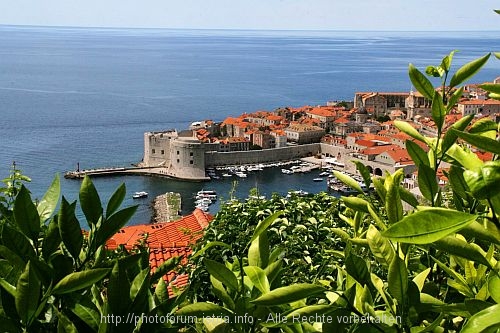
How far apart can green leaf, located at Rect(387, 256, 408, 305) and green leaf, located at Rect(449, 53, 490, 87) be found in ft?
1.01

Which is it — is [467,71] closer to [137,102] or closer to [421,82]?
[421,82]

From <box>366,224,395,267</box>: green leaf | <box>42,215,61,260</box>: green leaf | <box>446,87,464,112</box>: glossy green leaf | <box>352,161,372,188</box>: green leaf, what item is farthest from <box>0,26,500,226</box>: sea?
<box>42,215,61,260</box>: green leaf

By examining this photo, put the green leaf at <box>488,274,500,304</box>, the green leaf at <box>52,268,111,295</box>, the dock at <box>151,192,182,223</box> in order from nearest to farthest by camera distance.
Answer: the green leaf at <box>488,274,500,304</box> < the green leaf at <box>52,268,111,295</box> < the dock at <box>151,192,182,223</box>

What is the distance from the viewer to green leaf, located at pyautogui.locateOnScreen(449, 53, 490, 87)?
71 centimetres

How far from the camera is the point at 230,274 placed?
1.98ft

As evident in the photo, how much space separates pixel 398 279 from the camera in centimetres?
50

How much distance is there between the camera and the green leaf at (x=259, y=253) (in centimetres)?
70

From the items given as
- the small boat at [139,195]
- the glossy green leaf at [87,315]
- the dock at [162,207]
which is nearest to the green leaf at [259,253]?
the glossy green leaf at [87,315]

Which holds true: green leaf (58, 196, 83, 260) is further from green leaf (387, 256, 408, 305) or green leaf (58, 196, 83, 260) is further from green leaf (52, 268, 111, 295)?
green leaf (387, 256, 408, 305)

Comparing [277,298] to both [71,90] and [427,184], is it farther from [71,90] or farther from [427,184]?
[71,90]

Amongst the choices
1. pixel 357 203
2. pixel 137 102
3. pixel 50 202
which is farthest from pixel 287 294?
pixel 137 102

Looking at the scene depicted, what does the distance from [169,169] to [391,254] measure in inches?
822

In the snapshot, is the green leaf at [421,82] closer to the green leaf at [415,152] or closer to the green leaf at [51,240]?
the green leaf at [415,152]

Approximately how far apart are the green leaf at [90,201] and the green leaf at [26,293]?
4.5 inches
